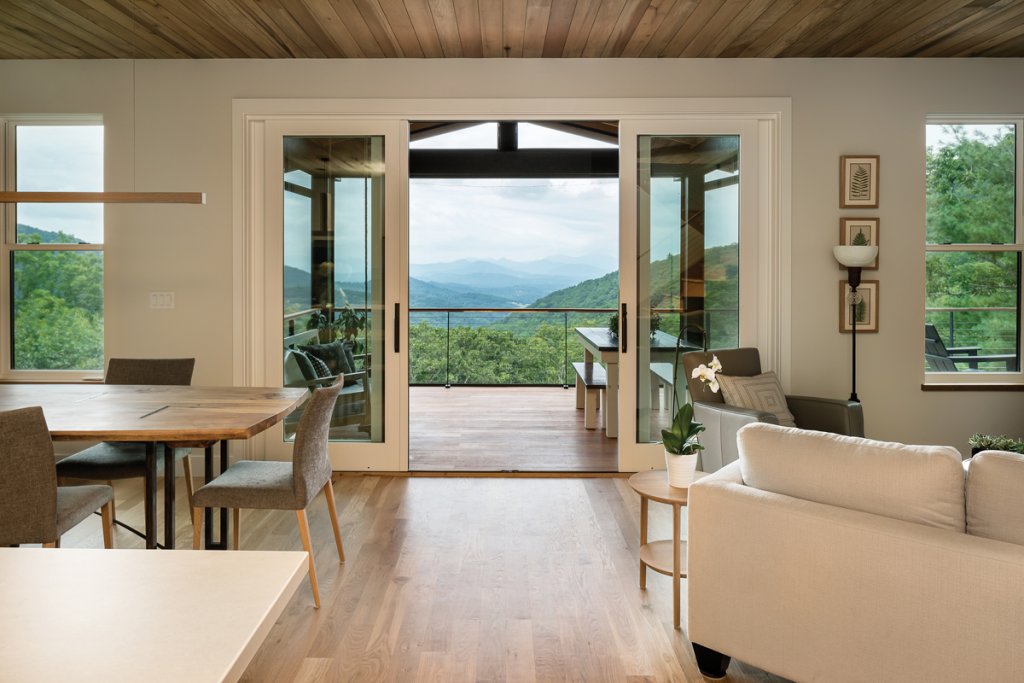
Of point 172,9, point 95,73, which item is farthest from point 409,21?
point 95,73

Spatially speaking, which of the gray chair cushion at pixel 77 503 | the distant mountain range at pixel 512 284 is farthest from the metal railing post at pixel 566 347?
the gray chair cushion at pixel 77 503

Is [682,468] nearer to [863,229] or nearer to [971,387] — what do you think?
[863,229]

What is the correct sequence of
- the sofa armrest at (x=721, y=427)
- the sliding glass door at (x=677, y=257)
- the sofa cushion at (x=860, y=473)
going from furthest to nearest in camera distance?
the sliding glass door at (x=677, y=257)
the sofa armrest at (x=721, y=427)
the sofa cushion at (x=860, y=473)

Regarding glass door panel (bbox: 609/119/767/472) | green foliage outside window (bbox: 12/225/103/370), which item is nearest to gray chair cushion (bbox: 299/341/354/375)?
green foliage outside window (bbox: 12/225/103/370)

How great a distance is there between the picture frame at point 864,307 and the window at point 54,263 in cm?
473

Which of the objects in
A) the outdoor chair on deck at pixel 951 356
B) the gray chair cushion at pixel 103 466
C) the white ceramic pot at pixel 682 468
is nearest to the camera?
→ the white ceramic pot at pixel 682 468

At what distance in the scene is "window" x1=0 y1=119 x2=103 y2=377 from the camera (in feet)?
15.5

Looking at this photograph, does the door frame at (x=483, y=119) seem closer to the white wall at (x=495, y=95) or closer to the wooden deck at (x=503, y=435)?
the white wall at (x=495, y=95)

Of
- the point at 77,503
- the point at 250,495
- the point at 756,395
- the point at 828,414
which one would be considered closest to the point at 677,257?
the point at 756,395

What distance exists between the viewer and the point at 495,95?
4543 mm

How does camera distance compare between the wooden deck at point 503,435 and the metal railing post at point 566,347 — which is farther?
the metal railing post at point 566,347

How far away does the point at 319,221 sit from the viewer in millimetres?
4699

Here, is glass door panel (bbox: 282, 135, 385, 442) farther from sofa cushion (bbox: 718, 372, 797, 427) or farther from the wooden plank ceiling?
sofa cushion (bbox: 718, 372, 797, 427)

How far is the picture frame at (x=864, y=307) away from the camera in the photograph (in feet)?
15.0
